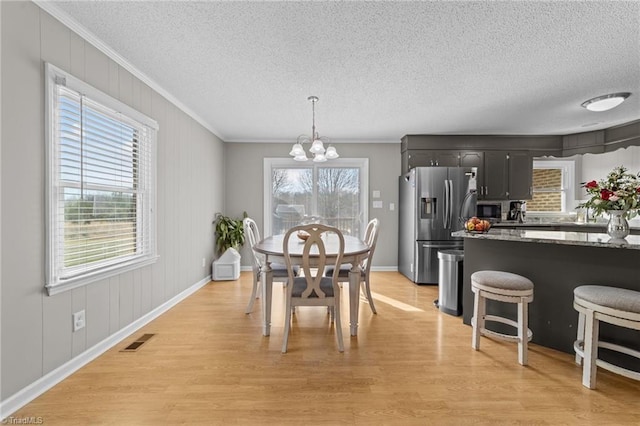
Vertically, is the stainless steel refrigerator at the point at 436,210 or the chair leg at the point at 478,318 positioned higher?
the stainless steel refrigerator at the point at 436,210

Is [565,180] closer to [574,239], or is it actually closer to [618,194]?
[618,194]

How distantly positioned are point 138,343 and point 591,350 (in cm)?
328

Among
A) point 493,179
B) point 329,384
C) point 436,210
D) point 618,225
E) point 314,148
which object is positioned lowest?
point 329,384

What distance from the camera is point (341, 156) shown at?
5.16m

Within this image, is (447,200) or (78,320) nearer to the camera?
(78,320)

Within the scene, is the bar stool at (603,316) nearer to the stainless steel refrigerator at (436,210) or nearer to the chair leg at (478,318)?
the chair leg at (478,318)

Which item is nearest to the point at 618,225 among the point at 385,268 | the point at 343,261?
the point at 343,261

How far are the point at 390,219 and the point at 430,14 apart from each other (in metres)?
3.70

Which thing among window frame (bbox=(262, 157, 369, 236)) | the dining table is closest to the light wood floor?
the dining table

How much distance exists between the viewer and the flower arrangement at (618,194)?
200cm

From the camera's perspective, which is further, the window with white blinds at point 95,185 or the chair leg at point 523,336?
the chair leg at point 523,336

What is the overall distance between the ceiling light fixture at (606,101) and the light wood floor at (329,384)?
9.02ft

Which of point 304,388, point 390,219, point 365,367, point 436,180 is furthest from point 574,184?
point 304,388

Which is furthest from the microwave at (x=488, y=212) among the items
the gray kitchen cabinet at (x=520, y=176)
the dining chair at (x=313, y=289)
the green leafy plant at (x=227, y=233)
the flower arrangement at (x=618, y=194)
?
the green leafy plant at (x=227, y=233)
